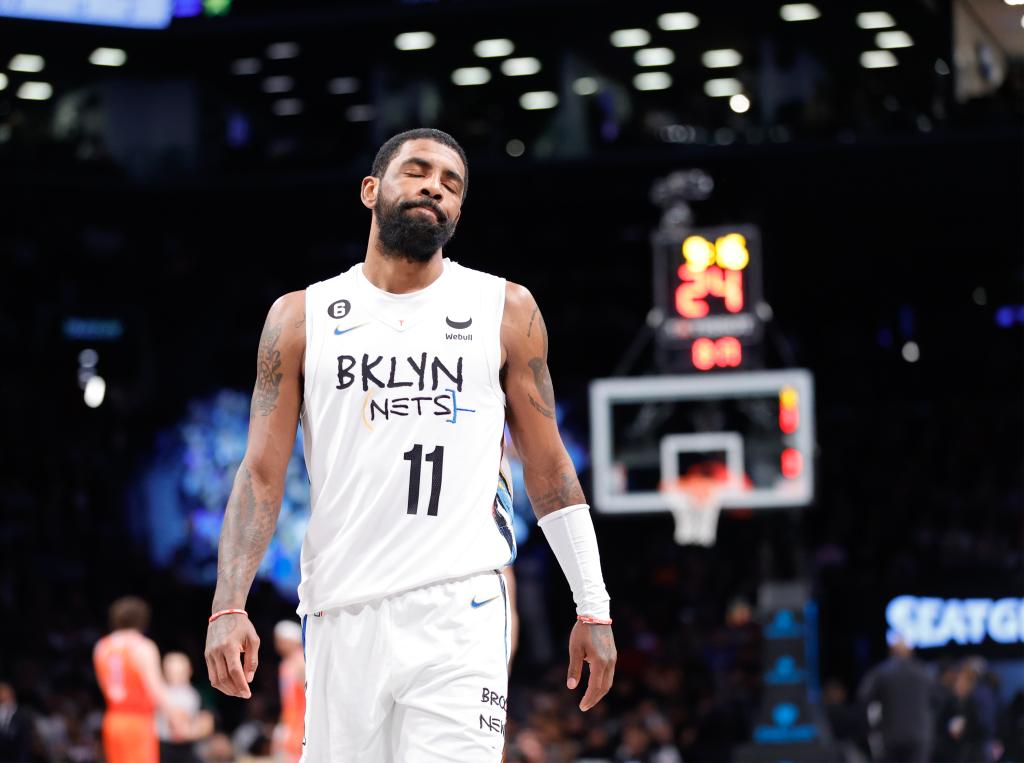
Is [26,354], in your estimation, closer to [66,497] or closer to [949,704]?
[66,497]

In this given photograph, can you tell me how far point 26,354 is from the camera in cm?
2836

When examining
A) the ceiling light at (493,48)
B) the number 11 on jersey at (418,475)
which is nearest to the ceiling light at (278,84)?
the ceiling light at (493,48)

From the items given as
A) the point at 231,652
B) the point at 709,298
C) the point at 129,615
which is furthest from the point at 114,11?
the point at 231,652

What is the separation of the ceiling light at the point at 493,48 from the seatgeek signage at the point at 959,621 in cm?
1284

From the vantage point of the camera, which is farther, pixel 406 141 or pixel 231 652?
pixel 406 141

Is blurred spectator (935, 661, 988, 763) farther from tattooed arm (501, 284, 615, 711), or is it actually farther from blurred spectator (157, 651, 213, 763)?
tattooed arm (501, 284, 615, 711)

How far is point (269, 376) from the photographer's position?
Result: 421 cm

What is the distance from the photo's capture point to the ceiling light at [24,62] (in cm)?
2759

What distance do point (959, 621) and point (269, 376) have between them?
1603 centimetres

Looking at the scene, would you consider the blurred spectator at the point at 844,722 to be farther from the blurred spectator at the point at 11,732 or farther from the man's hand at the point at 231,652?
the man's hand at the point at 231,652

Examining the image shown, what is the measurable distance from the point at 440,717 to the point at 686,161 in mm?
21679

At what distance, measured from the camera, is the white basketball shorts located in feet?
12.8

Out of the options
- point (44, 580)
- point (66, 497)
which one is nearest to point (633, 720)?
point (44, 580)

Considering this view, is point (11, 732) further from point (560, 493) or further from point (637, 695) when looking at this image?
point (560, 493)
